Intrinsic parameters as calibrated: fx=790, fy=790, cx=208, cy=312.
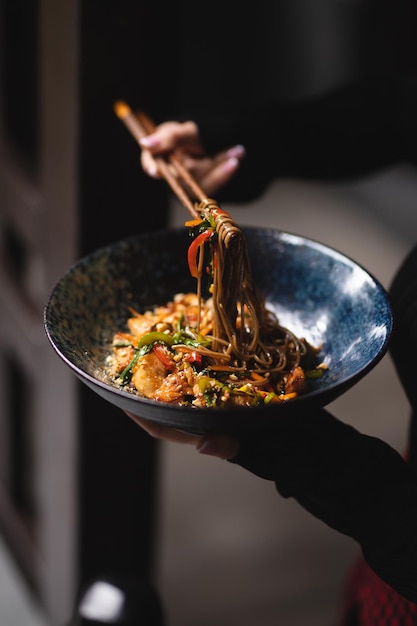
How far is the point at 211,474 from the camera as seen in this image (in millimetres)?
3445

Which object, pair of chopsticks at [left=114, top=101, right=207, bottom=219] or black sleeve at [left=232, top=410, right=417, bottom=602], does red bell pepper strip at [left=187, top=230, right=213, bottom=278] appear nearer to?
pair of chopsticks at [left=114, top=101, right=207, bottom=219]

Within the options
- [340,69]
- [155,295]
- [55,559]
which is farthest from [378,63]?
[155,295]

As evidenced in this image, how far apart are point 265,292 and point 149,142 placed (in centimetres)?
38

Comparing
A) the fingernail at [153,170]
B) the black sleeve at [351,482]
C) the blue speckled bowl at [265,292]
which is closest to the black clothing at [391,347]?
the black sleeve at [351,482]

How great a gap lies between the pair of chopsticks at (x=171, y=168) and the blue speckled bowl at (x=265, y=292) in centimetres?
11

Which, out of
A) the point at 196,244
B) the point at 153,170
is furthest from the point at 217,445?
the point at 153,170

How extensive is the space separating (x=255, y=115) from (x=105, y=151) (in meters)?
0.41

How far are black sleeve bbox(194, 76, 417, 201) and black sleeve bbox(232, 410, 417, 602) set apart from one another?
2.34 feet

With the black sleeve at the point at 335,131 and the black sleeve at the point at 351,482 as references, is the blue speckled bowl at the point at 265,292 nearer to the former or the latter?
the black sleeve at the point at 351,482

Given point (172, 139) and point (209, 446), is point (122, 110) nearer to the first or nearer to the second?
point (172, 139)

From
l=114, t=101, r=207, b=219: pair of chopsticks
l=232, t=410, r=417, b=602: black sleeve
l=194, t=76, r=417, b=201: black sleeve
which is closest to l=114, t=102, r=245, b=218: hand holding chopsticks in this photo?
l=114, t=101, r=207, b=219: pair of chopsticks

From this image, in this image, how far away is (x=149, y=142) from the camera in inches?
61.9

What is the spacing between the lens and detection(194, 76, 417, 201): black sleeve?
6.05 ft

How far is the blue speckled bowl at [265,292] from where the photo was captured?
1256mm
